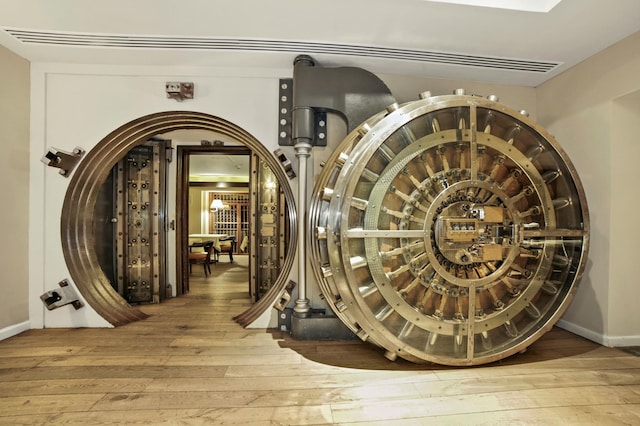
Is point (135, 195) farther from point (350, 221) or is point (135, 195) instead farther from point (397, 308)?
point (397, 308)

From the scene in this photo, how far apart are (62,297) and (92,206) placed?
814mm

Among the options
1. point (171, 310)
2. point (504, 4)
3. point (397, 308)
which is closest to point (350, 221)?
point (397, 308)

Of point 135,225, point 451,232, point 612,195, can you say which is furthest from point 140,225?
point 612,195

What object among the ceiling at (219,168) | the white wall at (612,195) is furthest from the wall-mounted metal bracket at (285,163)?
the ceiling at (219,168)

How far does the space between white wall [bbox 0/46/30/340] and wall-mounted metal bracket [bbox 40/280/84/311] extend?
0.66 feet

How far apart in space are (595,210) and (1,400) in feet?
13.5

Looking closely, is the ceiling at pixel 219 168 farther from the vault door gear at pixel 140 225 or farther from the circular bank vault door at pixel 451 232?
the circular bank vault door at pixel 451 232

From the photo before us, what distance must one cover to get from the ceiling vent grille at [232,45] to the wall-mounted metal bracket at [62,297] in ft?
6.29

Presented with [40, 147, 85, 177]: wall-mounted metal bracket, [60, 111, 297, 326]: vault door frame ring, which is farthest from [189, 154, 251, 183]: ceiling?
[40, 147, 85, 177]: wall-mounted metal bracket

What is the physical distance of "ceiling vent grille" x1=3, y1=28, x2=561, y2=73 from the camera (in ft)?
6.88

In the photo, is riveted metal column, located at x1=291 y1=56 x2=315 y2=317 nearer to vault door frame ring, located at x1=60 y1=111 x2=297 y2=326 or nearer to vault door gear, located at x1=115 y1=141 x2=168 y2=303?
vault door frame ring, located at x1=60 y1=111 x2=297 y2=326

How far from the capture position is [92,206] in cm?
266

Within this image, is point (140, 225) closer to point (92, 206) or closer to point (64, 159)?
point (92, 206)

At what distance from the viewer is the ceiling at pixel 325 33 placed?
180 cm
